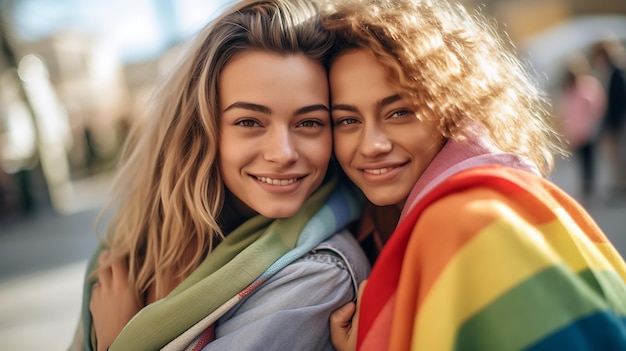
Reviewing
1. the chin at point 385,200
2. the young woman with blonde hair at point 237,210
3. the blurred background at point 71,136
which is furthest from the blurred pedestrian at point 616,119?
the young woman with blonde hair at point 237,210

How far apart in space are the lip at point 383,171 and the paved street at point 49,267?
10.2ft

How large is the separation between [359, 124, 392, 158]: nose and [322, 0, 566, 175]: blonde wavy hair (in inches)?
5.6

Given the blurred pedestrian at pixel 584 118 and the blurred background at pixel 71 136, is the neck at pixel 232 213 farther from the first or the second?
the blurred pedestrian at pixel 584 118

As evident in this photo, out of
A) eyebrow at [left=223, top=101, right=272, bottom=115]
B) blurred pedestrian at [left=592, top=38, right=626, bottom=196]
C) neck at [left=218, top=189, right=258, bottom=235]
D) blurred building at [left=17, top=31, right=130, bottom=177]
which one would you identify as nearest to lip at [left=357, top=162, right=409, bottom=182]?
eyebrow at [left=223, top=101, right=272, bottom=115]

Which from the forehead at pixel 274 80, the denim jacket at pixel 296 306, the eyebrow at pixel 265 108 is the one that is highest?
the forehead at pixel 274 80

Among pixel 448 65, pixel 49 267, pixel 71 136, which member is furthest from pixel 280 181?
pixel 71 136

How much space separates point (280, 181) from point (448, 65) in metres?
0.69

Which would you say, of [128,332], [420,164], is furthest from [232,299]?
[420,164]

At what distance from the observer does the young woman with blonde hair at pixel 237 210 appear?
5.49ft

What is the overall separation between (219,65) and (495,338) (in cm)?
129

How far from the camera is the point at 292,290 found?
166cm

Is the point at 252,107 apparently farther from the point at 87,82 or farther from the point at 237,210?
the point at 87,82

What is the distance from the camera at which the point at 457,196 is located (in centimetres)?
136

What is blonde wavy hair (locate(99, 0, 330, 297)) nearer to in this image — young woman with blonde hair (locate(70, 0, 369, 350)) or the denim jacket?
young woman with blonde hair (locate(70, 0, 369, 350))
